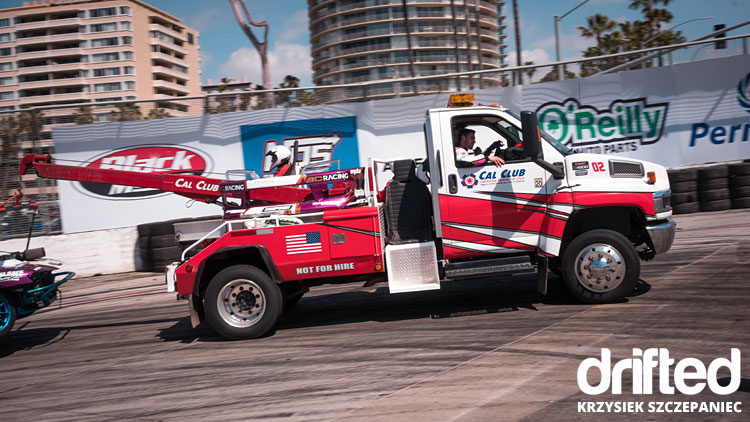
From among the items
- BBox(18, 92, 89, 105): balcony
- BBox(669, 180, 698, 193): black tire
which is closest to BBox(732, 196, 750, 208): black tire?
BBox(669, 180, 698, 193): black tire

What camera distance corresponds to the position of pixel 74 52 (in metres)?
98.5

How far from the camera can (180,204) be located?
1577cm

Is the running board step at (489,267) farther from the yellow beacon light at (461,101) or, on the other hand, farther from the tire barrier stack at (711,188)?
the tire barrier stack at (711,188)

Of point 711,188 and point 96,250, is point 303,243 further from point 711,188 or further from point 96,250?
point 711,188

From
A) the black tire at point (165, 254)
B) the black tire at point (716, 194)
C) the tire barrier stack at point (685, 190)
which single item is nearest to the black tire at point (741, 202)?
the black tire at point (716, 194)

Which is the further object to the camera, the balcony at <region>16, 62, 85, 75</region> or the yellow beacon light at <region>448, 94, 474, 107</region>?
the balcony at <region>16, 62, 85, 75</region>

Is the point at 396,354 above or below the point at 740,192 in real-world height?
below

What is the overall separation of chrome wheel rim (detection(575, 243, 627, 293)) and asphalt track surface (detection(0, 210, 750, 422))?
28cm

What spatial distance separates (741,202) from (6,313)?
15143 millimetres

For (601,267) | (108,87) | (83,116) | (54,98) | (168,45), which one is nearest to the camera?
(601,267)

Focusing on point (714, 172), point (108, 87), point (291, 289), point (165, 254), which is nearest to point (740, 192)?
point (714, 172)

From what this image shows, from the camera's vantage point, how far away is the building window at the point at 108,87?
9731 cm

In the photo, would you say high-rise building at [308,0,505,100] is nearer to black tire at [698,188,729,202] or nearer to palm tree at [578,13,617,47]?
palm tree at [578,13,617,47]

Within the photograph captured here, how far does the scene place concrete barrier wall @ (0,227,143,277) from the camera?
14.4 metres
